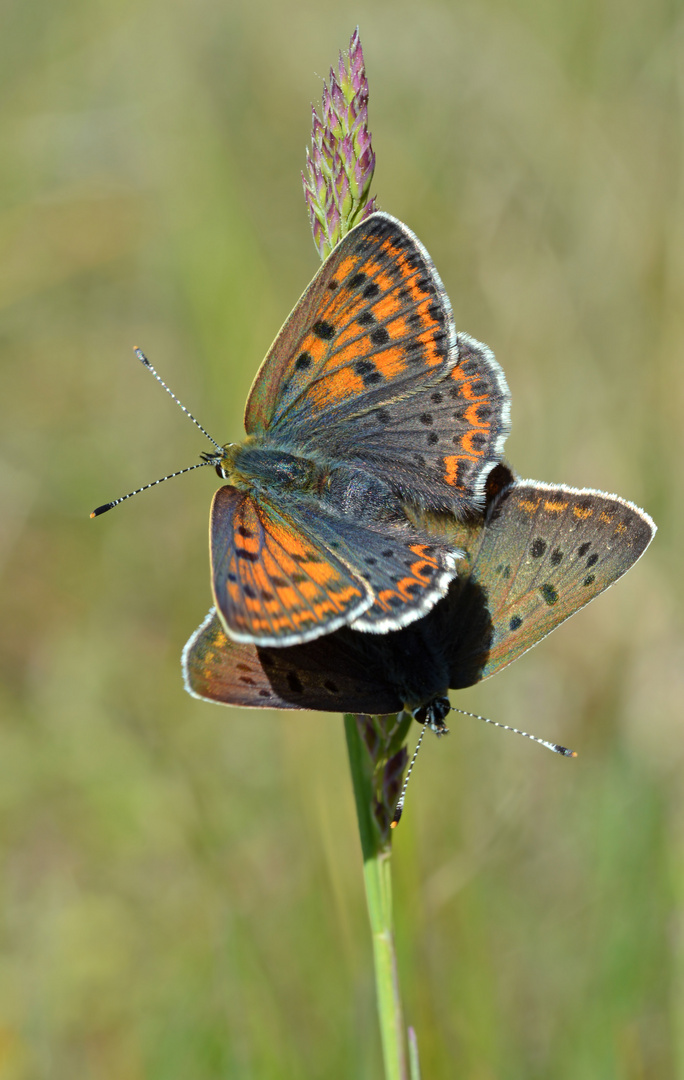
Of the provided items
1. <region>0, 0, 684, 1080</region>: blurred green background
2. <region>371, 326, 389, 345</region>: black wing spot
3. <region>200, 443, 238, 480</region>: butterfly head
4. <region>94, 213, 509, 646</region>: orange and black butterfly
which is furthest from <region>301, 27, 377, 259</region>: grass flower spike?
<region>200, 443, 238, 480</region>: butterfly head

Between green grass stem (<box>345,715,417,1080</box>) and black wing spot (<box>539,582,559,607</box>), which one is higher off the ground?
black wing spot (<box>539,582,559,607</box>)

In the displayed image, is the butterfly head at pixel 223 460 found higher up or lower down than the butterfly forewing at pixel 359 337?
lower down

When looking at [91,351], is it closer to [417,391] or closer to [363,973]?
[417,391]

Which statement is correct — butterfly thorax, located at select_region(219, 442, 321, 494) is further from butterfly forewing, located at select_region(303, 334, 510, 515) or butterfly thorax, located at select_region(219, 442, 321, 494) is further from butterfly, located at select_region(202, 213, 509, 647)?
butterfly forewing, located at select_region(303, 334, 510, 515)

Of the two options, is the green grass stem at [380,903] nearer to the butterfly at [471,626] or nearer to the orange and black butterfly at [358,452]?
the butterfly at [471,626]

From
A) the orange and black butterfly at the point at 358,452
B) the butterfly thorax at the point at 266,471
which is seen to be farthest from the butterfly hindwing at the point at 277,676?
the butterfly thorax at the point at 266,471

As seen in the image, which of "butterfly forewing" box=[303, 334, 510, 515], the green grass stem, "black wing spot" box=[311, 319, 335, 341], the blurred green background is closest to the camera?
the green grass stem

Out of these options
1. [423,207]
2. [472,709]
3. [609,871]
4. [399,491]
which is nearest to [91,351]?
[423,207]

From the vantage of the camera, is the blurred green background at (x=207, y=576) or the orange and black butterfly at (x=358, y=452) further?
the blurred green background at (x=207, y=576)
